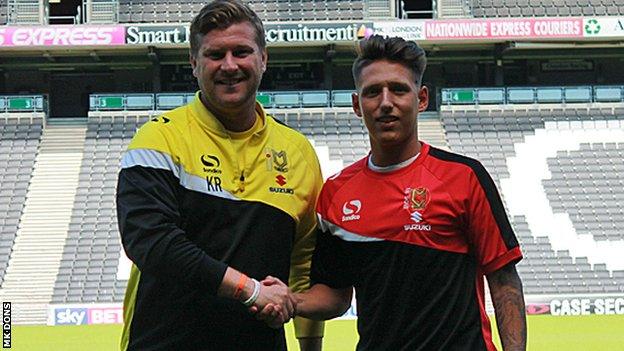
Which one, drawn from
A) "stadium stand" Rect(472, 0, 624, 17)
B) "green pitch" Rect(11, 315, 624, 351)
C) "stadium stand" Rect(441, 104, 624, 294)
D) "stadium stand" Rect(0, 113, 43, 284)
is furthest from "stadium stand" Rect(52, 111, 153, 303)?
"stadium stand" Rect(472, 0, 624, 17)

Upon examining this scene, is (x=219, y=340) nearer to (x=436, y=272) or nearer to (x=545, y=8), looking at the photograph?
(x=436, y=272)

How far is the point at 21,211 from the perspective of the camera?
2323 centimetres

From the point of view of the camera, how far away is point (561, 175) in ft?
79.4

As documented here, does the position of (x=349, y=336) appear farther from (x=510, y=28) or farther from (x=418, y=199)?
(x=510, y=28)

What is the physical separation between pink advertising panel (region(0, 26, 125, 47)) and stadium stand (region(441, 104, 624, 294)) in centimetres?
937

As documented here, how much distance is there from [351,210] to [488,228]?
0.51 metres

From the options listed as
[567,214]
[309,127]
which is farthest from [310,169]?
[309,127]

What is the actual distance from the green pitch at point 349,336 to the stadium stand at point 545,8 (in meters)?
11.0

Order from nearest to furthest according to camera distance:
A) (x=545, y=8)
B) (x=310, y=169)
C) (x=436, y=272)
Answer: (x=436, y=272), (x=310, y=169), (x=545, y=8)

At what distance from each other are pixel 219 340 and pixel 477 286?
949 millimetres

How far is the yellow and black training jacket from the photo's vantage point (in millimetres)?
3199

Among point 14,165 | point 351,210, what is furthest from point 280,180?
point 14,165

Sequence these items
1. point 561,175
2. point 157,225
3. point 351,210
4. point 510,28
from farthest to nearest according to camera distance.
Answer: point 510,28 → point 561,175 → point 351,210 → point 157,225
